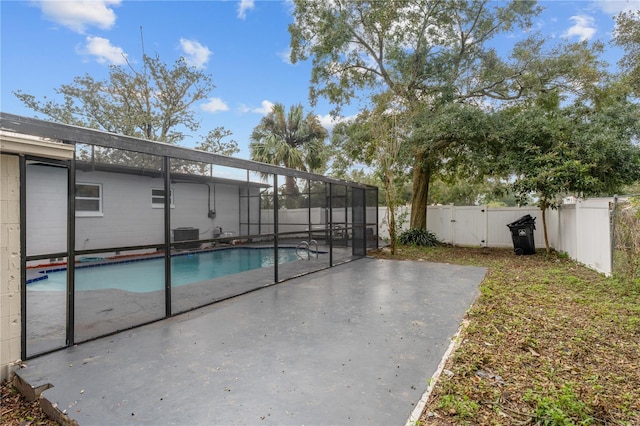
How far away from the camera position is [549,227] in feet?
31.0

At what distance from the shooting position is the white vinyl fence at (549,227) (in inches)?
224

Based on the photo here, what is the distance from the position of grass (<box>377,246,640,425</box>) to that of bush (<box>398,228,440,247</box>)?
554 cm

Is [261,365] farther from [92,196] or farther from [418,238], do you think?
[418,238]

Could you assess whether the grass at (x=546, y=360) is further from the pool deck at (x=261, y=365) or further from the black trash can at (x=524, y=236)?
the black trash can at (x=524, y=236)

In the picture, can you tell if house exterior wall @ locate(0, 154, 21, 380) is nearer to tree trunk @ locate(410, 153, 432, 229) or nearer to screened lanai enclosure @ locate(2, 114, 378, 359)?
screened lanai enclosure @ locate(2, 114, 378, 359)

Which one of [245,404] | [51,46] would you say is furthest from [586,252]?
[51,46]

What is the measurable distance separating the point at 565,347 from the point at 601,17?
10254mm

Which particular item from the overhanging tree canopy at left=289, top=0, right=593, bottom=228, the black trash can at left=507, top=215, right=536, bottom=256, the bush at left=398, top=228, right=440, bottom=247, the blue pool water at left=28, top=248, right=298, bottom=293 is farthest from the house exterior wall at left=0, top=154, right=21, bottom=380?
the black trash can at left=507, top=215, right=536, bottom=256

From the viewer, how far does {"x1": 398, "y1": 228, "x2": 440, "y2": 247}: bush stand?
10617 mm

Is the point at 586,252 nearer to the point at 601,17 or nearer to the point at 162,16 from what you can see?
the point at 601,17

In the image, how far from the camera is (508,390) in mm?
2164

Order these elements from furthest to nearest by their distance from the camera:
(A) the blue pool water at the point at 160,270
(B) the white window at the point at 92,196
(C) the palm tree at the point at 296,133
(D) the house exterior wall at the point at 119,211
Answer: (C) the palm tree at the point at 296,133 < (B) the white window at the point at 92,196 < (A) the blue pool water at the point at 160,270 < (D) the house exterior wall at the point at 119,211

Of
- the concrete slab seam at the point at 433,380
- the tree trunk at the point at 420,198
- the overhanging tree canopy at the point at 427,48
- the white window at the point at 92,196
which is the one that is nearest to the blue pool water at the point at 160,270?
the white window at the point at 92,196

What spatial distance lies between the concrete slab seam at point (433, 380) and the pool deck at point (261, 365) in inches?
1.7
